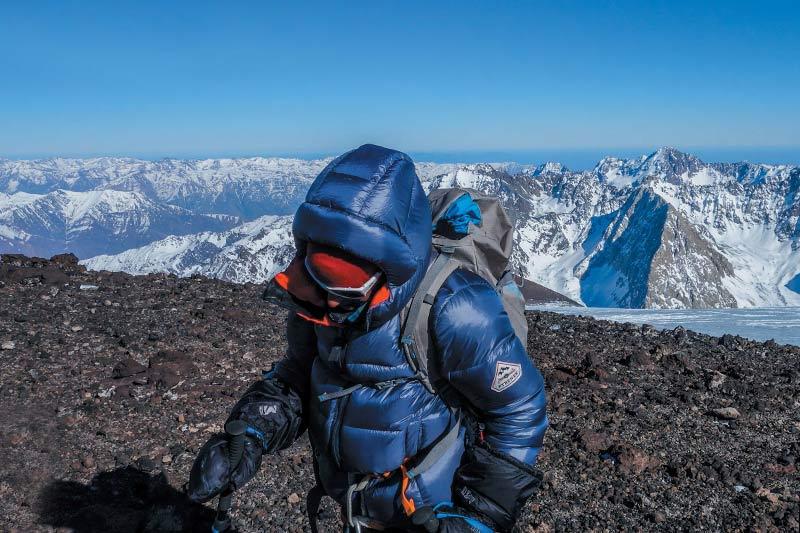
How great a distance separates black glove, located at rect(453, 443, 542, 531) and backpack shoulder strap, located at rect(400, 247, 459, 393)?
57 centimetres

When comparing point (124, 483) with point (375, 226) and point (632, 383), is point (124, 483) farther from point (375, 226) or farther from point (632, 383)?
point (632, 383)

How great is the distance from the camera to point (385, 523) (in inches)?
133

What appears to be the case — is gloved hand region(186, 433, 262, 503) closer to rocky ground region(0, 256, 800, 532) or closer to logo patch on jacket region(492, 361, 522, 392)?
logo patch on jacket region(492, 361, 522, 392)

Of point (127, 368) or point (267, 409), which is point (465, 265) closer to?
point (267, 409)

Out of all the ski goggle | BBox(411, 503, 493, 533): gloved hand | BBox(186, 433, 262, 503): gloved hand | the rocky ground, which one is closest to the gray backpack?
the ski goggle

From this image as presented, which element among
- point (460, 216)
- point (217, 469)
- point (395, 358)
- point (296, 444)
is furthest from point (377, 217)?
point (296, 444)

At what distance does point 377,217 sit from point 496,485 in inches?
59.6

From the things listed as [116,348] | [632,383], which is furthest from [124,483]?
[632,383]

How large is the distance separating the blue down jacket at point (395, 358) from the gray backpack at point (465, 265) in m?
0.05

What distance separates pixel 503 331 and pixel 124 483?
205 inches

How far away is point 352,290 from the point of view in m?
2.88

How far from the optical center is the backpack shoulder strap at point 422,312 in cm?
296

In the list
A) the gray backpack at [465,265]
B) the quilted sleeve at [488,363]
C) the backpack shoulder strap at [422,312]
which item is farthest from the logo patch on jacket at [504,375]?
the backpack shoulder strap at [422,312]

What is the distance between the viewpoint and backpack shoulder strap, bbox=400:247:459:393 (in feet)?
9.70
